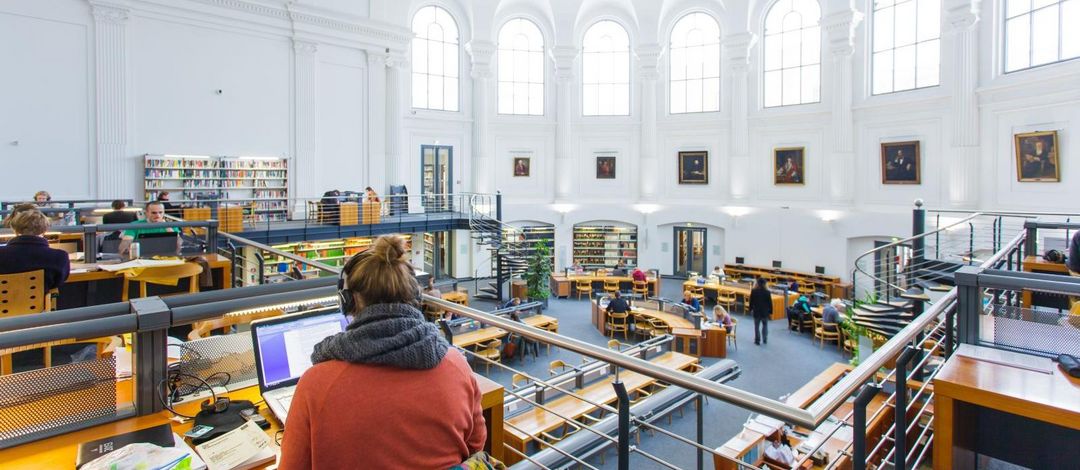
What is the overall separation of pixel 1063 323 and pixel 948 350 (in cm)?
38

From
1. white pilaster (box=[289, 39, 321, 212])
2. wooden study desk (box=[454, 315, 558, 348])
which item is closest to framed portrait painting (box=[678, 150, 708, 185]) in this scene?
wooden study desk (box=[454, 315, 558, 348])

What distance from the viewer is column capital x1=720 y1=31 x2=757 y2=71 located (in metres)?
16.4

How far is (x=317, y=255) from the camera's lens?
1370 cm

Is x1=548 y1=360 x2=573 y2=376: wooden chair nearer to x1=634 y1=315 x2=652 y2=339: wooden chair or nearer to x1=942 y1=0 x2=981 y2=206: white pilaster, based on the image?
x1=634 y1=315 x2=652 y2=339: wooden chair

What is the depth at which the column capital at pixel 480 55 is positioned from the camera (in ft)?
57.4

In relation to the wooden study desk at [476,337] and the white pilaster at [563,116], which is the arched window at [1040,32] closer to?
the wooden study desk at [476,337]

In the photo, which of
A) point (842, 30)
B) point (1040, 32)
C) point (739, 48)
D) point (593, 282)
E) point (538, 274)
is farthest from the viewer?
point (739, 48)

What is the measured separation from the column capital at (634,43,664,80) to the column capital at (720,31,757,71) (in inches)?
83.8

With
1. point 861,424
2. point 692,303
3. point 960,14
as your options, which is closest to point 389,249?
point 861,424

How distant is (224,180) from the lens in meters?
13.0

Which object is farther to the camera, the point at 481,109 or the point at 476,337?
the point at 481,109

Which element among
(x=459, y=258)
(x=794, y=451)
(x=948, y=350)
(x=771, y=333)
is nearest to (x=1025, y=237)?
(x=794, y=451)

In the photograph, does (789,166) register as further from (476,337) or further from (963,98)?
(476,337)

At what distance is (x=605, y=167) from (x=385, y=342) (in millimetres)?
17460
